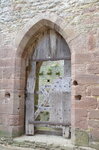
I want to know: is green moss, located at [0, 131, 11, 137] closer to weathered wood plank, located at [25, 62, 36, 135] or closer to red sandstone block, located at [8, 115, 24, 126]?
red sandstone block, located at [8, 115, 24, 126]

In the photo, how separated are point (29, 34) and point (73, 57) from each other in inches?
46.4

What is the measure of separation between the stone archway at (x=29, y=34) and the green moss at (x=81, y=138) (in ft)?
4.38

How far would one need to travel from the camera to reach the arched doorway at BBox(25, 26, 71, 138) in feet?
14.1

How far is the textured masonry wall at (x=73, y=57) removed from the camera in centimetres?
376

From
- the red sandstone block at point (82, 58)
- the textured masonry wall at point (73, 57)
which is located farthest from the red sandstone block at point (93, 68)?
the red sandstone block at point (82, 58)

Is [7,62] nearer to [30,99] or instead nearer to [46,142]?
[30,99]

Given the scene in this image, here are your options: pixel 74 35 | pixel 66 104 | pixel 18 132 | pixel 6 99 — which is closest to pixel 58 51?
pixel 74 35

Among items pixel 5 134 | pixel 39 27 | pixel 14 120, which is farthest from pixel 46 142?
pixel 39 27

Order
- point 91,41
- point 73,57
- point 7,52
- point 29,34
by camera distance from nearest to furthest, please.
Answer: point 91,41 < point 73,57 < point 29,34 < point 7,52

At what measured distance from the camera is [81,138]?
12.3ft

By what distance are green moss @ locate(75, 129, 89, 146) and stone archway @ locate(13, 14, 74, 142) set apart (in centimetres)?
134

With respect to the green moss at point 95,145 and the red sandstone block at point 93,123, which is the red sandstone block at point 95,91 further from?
the green moss at point 95,145

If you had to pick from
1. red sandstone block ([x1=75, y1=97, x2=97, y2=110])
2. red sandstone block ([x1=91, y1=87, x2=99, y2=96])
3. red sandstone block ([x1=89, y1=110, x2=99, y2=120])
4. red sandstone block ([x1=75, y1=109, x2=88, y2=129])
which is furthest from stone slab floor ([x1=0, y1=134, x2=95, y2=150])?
red sandstone block ([x1=91, y1=87, x2=99, y2=96])

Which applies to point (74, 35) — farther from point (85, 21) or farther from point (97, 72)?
point (97, 72)
